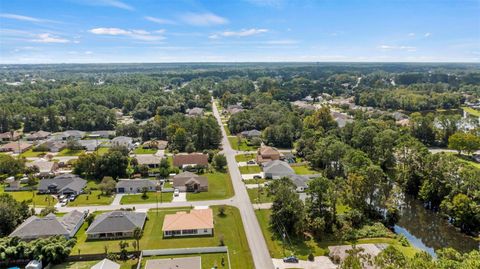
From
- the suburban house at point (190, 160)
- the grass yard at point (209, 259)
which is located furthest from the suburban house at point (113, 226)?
the suburban house at point (190, 160)

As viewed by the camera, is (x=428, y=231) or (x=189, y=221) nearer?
(x=189, y=221)

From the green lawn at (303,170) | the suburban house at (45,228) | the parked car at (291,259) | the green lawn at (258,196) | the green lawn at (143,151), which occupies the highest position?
the suburban house at (45,228)

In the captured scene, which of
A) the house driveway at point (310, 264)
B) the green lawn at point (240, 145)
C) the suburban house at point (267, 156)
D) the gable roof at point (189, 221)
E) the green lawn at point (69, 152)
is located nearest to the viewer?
the house driveway at point (310, 264)

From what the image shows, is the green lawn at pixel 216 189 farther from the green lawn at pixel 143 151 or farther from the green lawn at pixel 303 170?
the green lawn at pixel 143 151

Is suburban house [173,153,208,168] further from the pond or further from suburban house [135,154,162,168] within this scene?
the pond

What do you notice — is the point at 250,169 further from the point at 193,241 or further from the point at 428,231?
the point at 428,231

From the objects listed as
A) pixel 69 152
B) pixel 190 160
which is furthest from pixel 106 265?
pixel 69 152

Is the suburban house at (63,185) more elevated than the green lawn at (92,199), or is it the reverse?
the suburban house at (63,185)
